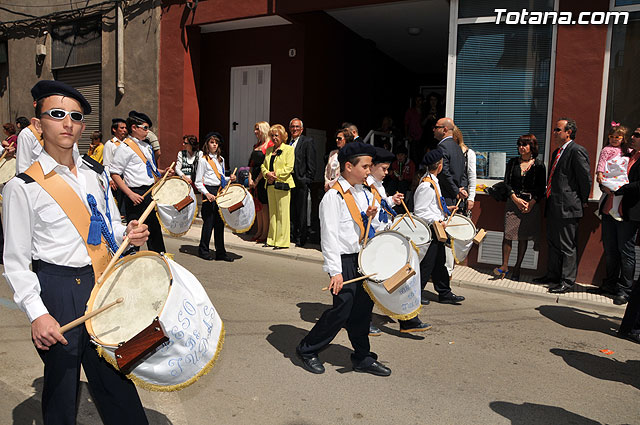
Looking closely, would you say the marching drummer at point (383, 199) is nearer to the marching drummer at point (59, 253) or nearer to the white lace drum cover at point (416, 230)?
the white lace drum cover at point (416, 230)

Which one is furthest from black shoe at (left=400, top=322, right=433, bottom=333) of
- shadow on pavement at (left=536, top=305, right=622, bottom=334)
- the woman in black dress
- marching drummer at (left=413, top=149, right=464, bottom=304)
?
the woman in black dress

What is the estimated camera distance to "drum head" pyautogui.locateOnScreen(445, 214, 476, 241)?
5.95 meters

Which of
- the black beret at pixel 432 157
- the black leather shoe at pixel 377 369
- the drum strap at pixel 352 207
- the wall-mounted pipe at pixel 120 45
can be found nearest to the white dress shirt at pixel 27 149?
the drum strap at pixel 352 207

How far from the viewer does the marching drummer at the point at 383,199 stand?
15.0 feet

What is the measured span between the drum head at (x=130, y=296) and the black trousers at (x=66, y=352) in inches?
6.5

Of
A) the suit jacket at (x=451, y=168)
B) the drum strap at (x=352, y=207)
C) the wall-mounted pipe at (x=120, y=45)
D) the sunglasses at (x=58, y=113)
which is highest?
the wall-mounted pipe at (x=120, y=45)

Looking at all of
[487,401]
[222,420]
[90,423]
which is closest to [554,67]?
[487,401]

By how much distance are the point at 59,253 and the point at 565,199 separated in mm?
6471

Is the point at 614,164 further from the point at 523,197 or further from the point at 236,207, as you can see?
the point at 236,207

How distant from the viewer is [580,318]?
6078mm

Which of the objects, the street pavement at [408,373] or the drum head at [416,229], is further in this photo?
the drum head at [416,229]

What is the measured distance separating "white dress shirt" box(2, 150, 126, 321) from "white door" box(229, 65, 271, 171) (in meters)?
9.52

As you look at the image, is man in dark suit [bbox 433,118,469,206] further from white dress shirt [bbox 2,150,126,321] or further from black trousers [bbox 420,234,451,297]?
white dress shirt [bbox 2,150,126,321]

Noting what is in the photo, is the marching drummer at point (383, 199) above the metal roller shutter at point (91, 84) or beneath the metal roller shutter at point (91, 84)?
beneath
